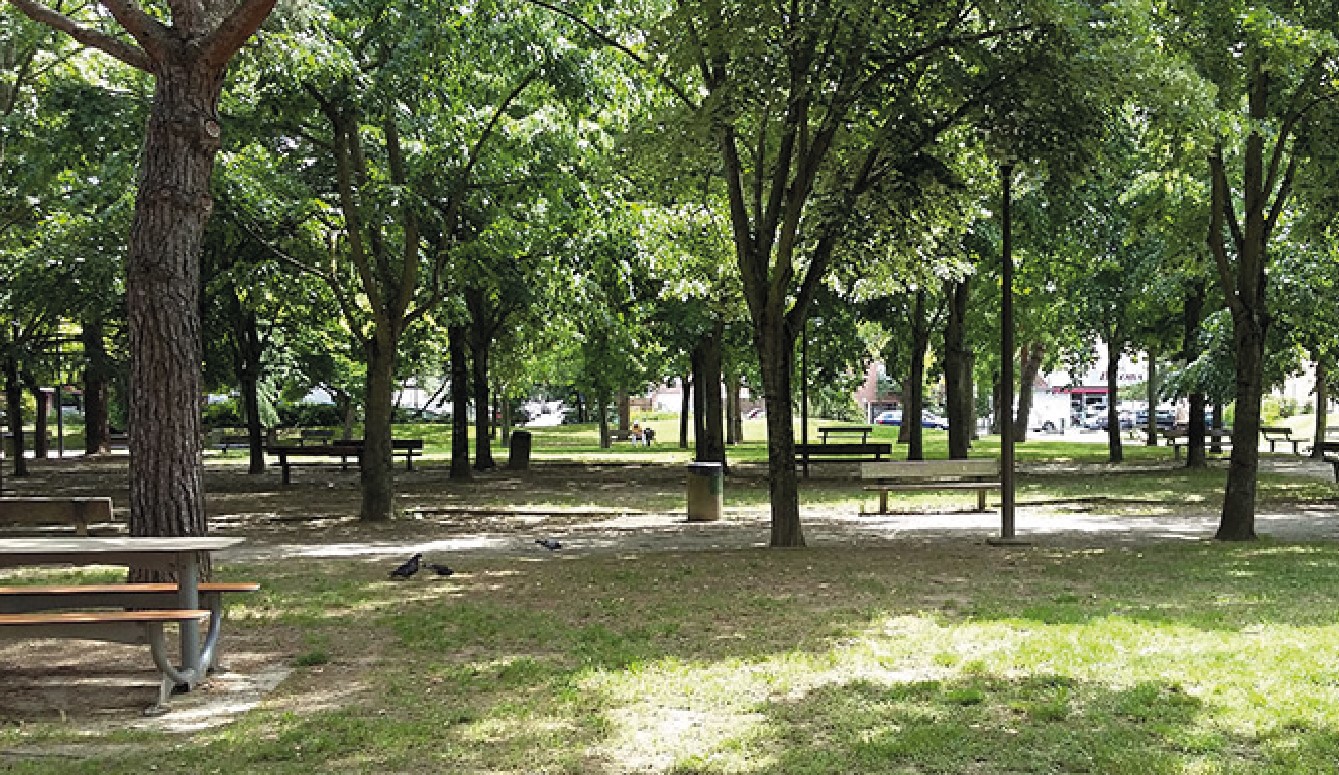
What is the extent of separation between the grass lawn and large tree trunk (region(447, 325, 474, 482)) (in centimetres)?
1215

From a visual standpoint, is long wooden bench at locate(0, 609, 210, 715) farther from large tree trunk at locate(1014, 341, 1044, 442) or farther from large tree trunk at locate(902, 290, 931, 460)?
large tree trunk at locate(1014, 341, 1044, 442)

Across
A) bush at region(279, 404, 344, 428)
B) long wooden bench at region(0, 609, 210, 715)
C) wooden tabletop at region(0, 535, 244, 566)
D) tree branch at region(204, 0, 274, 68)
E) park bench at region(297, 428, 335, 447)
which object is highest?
tree branch at region(204, 0, 274, 68)

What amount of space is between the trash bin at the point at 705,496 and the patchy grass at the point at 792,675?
5.21m

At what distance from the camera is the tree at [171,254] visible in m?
6.96

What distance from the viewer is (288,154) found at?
55.9 ft

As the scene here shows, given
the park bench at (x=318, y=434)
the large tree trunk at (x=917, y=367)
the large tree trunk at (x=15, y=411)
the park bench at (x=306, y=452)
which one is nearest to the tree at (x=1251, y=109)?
the large tree trunk at (x=917, y=367)

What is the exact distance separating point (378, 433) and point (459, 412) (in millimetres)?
8809

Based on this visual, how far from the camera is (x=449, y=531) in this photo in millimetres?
13898

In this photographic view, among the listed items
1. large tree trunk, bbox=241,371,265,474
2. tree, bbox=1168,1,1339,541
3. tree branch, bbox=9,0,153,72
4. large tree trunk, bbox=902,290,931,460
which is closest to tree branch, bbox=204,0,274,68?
tree branch, bbox=9,0,153,72

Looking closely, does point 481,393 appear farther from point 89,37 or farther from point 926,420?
point 926,420

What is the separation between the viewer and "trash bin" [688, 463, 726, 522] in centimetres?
1496

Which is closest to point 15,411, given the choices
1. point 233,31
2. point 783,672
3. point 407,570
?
point 407,570

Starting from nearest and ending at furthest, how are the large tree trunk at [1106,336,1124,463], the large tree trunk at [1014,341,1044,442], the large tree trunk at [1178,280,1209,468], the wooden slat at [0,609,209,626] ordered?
the wooden slat at [0,609,209,626]
the large tree trunk at [1178,280,1209,468]
the large tree trunk at [1106,336,1124,463]
the large tree trunk at [1014,341,1044,442]

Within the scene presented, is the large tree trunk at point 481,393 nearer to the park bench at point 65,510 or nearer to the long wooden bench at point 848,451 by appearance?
the long wooden bench at point 848,451
